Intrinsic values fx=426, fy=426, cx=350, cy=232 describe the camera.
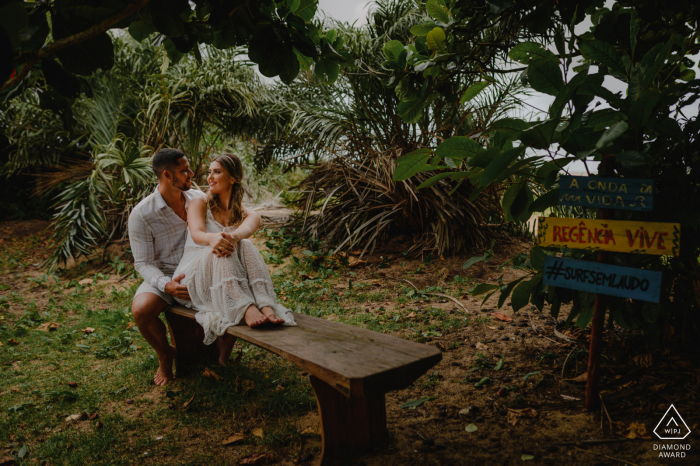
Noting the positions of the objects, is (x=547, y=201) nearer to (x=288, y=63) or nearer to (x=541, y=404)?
(x=541, y=404)

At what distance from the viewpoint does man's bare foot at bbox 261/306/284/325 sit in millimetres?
2146

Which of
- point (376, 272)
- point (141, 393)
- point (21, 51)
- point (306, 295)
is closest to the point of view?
point (21, 51)

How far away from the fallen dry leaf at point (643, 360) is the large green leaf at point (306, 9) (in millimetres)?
2321

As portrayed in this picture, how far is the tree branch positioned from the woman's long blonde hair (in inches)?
60.8

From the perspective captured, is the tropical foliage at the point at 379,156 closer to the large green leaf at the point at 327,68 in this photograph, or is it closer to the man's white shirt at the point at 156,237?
the man's white shirt at the point at 156,237

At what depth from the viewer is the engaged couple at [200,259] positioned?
7.52 ft

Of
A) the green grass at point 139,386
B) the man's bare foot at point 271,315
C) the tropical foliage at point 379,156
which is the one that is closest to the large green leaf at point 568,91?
the man's bare foot at point 271,315

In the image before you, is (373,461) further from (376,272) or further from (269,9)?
(376,272)

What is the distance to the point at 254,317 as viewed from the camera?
218cm

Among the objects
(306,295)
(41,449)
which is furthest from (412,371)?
(306,295)

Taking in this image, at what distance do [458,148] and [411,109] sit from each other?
62cm

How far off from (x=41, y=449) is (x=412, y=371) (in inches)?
73.0

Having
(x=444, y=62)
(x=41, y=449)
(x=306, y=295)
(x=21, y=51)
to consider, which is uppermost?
(x=444, y=62)

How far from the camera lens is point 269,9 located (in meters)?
1.83
